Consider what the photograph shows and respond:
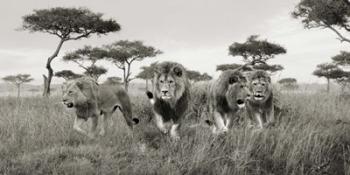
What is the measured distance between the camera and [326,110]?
1123 cm

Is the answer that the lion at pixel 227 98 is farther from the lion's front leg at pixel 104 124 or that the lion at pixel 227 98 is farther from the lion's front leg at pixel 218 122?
the lion's front leg at pixel 104 124

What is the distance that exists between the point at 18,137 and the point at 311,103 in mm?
7182

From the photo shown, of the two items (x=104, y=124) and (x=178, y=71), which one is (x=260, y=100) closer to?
(x=178, y=71)

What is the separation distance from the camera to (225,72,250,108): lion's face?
776 cm

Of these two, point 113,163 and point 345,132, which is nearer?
point 113,163

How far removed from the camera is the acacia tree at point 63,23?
32.8m

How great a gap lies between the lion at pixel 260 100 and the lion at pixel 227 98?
0.17m

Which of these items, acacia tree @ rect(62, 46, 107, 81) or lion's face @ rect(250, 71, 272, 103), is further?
acacia tree @ rect(62, 46, 107, 81)

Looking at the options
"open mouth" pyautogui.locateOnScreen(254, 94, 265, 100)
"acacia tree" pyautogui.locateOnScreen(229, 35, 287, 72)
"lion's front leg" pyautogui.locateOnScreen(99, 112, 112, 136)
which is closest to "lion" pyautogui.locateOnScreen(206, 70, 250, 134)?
"open mouth" pyautogui.locateOnScreen(254, 94, 265, 100)

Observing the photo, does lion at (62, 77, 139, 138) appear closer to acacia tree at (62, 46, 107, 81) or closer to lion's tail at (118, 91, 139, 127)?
lion's tail at (118, 91, 139, 127)

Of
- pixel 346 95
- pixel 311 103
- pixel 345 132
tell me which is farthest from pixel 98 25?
pixel 345 132

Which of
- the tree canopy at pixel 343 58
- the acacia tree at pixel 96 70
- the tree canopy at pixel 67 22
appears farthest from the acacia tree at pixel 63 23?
the tree canopy at pixel 343 58

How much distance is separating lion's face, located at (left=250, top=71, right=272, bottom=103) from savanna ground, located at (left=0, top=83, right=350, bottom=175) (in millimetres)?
539

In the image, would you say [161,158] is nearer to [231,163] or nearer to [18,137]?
[231,163]
